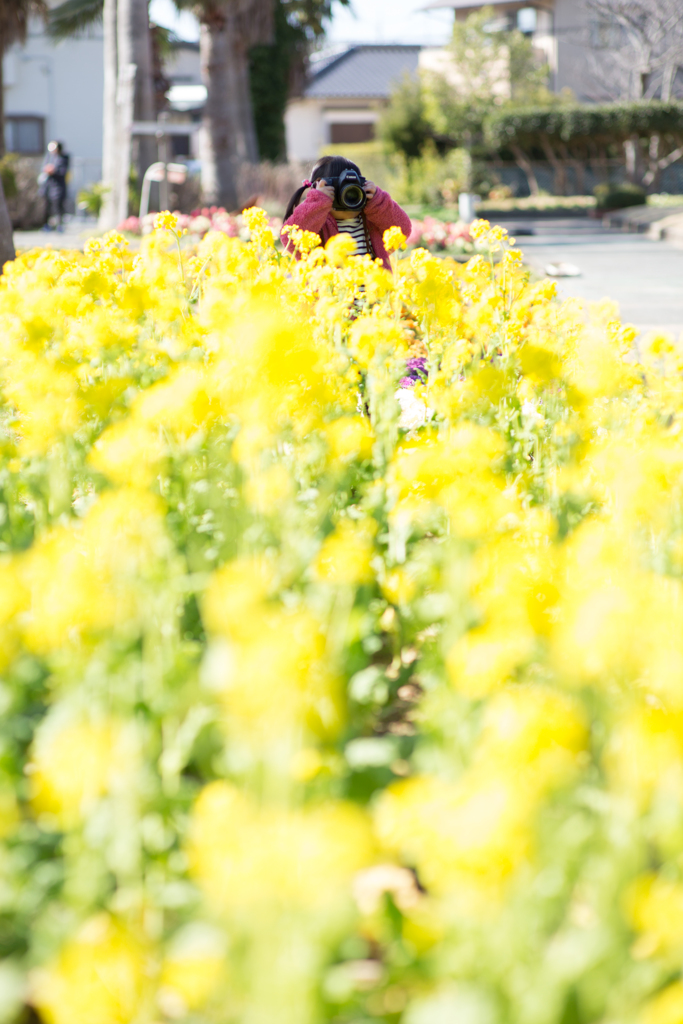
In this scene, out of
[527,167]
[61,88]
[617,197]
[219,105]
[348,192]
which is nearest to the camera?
[348,192]

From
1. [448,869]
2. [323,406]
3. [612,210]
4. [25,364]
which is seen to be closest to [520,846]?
[448,869]

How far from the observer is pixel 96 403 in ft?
9.42

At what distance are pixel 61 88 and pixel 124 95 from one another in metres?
22.6

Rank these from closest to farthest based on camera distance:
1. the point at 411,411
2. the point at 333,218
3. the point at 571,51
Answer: the point at 411,411
the point at 333,218
the point at 571,51

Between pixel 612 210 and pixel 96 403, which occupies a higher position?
pixel 612 210

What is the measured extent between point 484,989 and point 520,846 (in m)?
0.28

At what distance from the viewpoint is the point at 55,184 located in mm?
23516

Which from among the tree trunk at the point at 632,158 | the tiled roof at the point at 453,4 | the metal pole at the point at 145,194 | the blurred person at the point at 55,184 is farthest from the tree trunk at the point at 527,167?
the metal pole at the point at 145,194

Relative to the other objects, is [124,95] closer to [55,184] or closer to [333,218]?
[55,184]

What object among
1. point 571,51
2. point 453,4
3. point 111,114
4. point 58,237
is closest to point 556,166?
point 571,51

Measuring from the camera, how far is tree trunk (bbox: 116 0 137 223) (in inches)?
637

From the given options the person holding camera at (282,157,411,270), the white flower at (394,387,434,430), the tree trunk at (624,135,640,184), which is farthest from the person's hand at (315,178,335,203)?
the tree trunk at (624,135,640,184)

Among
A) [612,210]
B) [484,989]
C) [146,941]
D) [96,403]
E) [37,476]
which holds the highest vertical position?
[612,210]

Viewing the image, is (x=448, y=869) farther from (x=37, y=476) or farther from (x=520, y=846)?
(x=37, y=476)
